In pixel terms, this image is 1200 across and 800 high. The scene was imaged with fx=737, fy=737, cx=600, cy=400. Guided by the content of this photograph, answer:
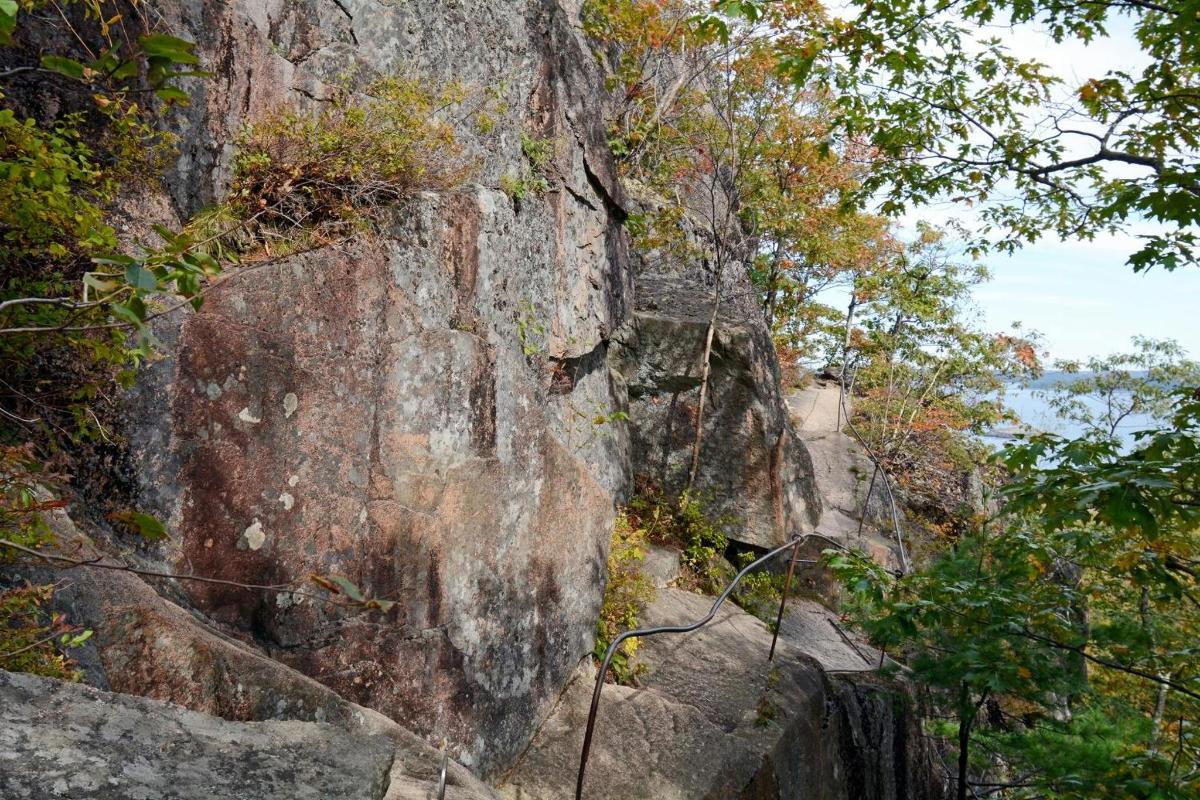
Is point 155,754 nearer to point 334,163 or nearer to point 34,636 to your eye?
point 34,636

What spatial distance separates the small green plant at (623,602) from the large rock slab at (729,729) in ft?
0.64

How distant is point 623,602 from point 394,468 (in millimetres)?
3726

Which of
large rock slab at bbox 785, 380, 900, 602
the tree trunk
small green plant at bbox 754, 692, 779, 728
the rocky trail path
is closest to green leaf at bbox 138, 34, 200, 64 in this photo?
small green plant at bbox 754, 692, 779, 728

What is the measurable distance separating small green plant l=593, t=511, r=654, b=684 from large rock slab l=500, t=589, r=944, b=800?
0.64ft

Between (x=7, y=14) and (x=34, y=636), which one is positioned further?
(x=34, y=636)

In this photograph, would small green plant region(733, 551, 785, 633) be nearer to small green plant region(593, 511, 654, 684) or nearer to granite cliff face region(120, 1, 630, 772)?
small green plant region(593, 511, 654, 684)

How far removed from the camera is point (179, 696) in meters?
3.47

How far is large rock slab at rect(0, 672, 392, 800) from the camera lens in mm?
1941

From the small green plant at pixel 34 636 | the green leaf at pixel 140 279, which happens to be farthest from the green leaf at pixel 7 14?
the small green plant at pixel 34 636

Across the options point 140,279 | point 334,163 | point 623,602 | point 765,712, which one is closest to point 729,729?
point 765,712

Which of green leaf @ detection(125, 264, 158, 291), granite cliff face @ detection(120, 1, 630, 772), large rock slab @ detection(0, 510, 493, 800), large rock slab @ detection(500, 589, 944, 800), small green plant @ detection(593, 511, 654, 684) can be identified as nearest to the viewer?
green leaf @ detection(125, 264, 158, 291)

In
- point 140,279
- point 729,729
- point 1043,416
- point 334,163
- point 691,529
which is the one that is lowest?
point 729,729

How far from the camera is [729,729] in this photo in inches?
267

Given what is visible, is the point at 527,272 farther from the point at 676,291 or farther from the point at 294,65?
the point at 676,291
